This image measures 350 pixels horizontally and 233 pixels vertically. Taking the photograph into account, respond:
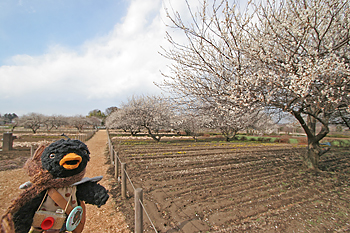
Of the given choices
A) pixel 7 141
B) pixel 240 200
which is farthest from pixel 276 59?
pixel 7 141

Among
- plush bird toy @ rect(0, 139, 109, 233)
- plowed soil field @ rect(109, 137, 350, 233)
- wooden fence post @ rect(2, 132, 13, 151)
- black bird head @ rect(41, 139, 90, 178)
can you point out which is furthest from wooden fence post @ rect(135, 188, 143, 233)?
wooden fence post @ rect(2, 132, 13, 151)

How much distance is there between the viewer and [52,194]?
1.84m

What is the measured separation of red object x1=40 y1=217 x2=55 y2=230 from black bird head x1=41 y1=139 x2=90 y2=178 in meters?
0.44

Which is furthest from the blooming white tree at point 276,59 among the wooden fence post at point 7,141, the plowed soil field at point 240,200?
the wooden fence post at point 7,141

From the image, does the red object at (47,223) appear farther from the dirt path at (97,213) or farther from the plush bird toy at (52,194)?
the dirt path at (97,213)

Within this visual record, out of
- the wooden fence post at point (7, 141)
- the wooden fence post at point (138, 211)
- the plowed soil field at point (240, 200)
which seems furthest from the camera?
the wooden fence post at point (7, 141)

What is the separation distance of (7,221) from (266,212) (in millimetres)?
4350

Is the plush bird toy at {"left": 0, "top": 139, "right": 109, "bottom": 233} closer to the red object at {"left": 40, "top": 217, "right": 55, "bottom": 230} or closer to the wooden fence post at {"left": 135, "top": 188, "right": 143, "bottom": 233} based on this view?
the red object at {"left": 40, "top": 217, "right": 55, "bottom": 230}

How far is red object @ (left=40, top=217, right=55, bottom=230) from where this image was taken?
5.72 ft

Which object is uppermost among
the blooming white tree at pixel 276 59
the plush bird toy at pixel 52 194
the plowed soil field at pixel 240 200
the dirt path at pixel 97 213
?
the blooming white tree at pixel 276 59

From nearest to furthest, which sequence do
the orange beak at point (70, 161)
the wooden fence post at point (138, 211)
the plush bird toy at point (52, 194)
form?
the plush bird toy at point (52, 194)
the orange beak at point (70, 161)
the wooden fence post at point (138, 211)

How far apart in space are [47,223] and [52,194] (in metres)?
0.29

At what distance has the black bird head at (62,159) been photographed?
1.82 m

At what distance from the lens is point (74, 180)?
6.46 feet
